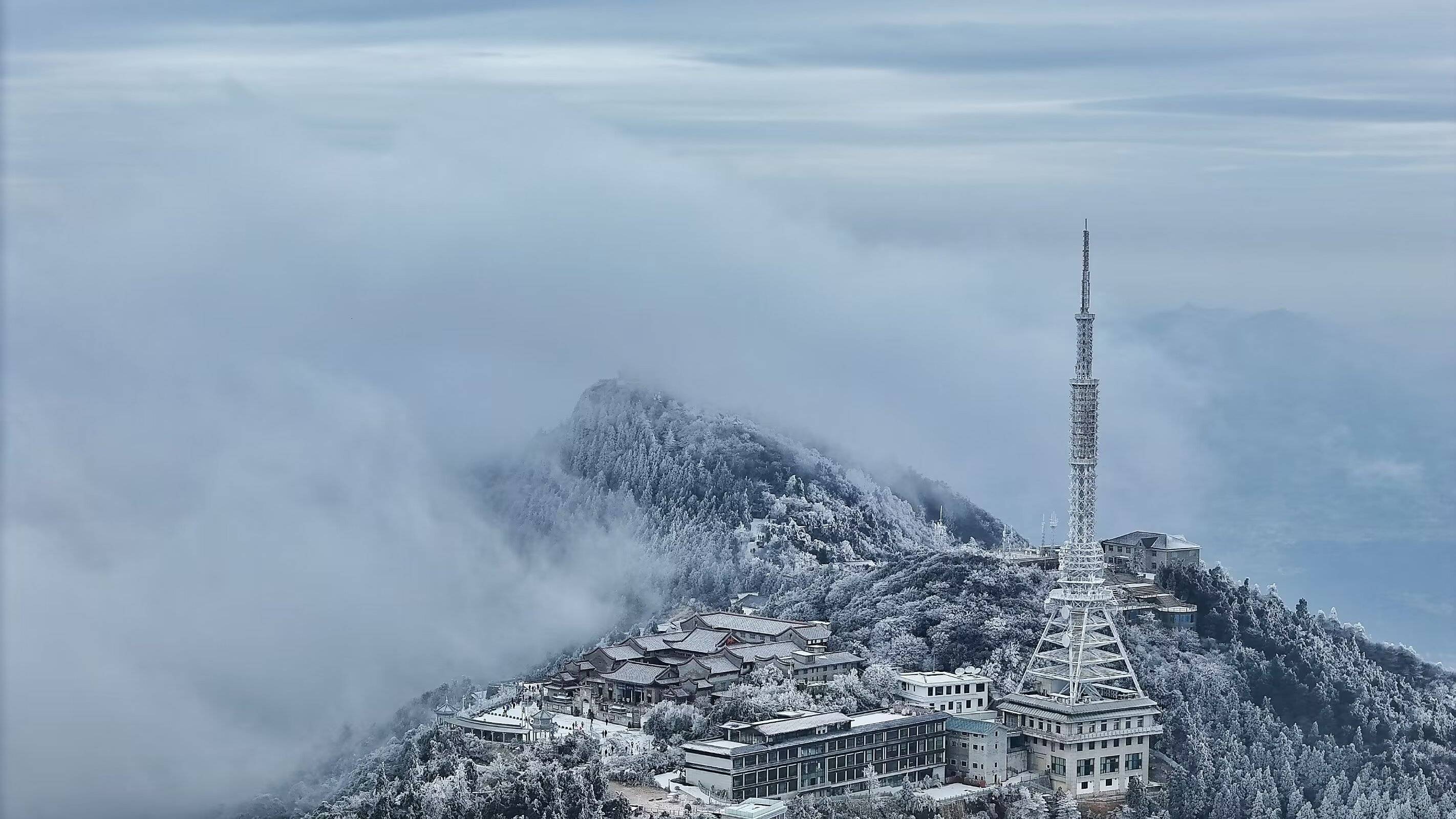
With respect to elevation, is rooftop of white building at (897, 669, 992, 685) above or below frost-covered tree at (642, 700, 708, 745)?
above

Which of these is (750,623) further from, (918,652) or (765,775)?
(765,775)

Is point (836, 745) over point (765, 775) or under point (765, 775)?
over

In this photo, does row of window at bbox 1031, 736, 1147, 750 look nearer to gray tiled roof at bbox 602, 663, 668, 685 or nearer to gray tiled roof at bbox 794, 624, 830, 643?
gray tiled roof at bbox 794, 624, 830, 643

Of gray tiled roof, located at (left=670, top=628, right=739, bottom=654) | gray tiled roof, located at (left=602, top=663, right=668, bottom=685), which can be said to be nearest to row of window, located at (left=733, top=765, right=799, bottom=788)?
gray tiled roof, located at (left=602, top=663, right=668, bottom=685)

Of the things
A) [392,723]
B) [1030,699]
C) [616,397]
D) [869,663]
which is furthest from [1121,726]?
[616,397]

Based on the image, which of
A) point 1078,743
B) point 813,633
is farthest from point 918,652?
point 1078,743

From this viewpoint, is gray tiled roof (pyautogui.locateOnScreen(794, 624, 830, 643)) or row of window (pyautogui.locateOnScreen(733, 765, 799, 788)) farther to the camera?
gray tiled roof (pyautogui.locateOnScreen(794, 624, 830, 643))
